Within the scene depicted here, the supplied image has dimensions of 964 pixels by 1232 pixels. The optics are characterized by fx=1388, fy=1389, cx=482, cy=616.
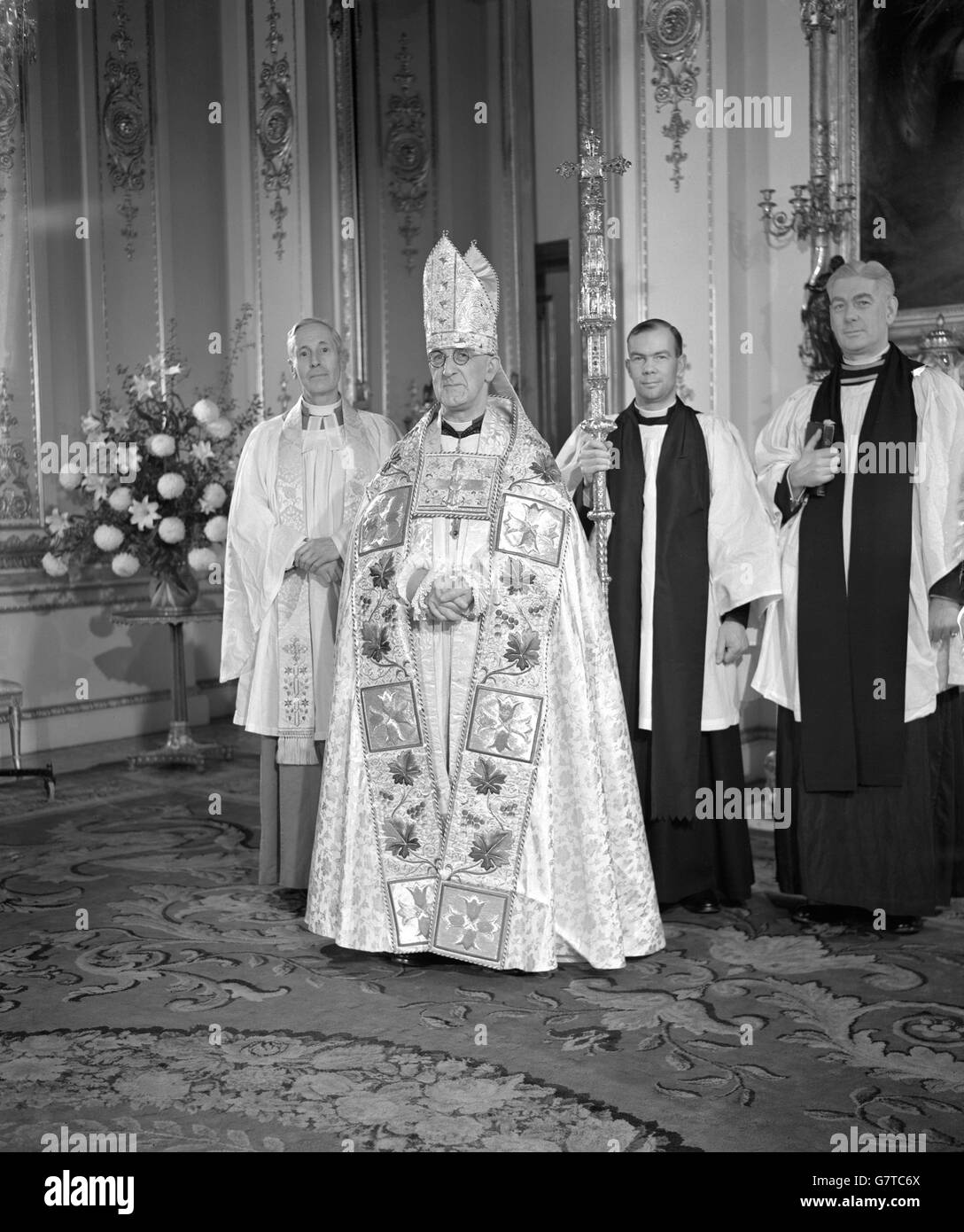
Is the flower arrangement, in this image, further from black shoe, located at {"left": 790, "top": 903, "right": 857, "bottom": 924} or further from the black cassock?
black shoe, located at {"left": 790, "top": 903, "right": 857, "bottom": 924}

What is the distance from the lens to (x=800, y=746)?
4.87 m

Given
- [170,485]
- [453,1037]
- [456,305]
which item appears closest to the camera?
[453,1037]

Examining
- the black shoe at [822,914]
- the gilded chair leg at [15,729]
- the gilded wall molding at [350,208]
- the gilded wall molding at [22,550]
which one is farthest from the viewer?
the gilded wall molding at [350,208]

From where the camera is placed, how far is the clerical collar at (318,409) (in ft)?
17.5

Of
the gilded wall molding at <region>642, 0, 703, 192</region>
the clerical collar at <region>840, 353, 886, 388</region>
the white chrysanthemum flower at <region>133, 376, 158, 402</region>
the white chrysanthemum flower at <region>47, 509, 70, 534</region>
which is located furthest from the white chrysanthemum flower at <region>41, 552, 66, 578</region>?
the clerical collar at <region>840, 353, 886, 388</region>

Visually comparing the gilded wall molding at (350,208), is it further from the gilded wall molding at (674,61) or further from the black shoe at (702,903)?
the black shoe at (702,903)

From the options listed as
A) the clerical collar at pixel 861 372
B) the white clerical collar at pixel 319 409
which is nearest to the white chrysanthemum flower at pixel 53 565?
the white clerical collar at pixel 319 409

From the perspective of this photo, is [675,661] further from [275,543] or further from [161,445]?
[161,445]

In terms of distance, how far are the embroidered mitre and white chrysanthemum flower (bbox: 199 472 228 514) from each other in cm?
374

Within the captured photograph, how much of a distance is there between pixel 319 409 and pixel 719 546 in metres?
1.61

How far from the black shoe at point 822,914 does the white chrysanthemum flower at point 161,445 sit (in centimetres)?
455

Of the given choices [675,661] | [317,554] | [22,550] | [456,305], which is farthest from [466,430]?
[22,550]

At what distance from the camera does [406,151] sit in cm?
988

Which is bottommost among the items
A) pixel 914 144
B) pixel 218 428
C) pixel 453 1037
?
pixel 453 1037
